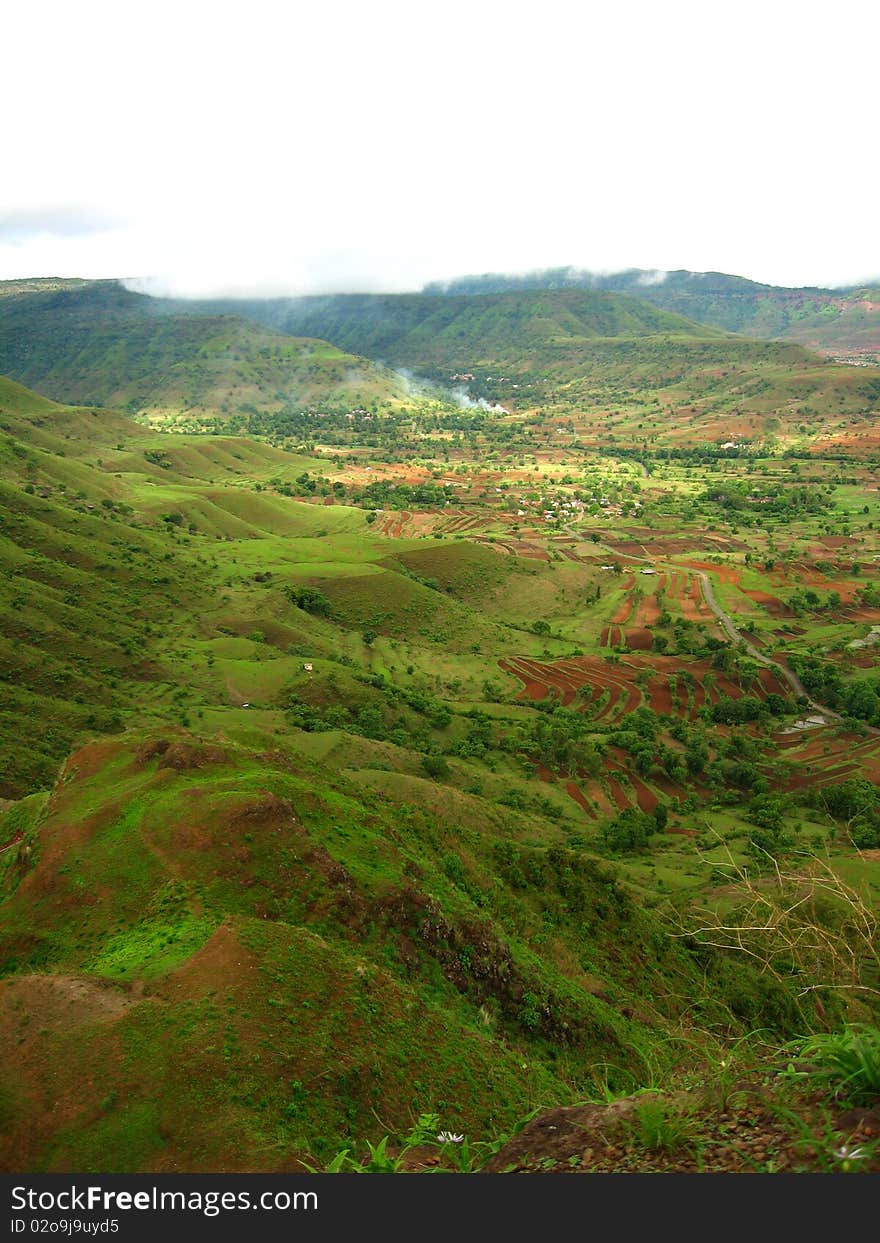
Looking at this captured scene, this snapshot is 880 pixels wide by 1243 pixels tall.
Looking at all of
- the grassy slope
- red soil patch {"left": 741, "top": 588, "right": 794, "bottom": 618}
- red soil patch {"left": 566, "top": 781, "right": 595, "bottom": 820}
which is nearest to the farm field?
the grassy slope

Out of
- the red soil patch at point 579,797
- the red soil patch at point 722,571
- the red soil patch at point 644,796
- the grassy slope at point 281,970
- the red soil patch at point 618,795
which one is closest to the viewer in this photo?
the grassy slope at point 281,970

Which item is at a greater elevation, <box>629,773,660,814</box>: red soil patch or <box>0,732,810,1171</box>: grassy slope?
<box>0,732,810,1171</box>: grassy slope

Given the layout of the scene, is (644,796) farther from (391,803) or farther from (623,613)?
(623,613)

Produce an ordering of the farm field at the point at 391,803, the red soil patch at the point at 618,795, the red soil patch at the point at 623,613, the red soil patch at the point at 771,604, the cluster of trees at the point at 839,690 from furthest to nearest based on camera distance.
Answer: the red soil patch at the point at 771,604 < the red soil patch at the point at 623,613 < the cluster of trees at the point at 839,690 < the red soil patch at the point at 618,795 < the farm field at the point at 391,803

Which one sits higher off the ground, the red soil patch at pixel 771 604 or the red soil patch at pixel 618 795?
the red soil patch at pixel 771 604

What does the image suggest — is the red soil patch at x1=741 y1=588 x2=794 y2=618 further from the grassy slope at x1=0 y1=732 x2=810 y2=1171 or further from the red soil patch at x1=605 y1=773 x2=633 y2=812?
the grassy slope at x1=0 y1=732 x2=810 y2=1171

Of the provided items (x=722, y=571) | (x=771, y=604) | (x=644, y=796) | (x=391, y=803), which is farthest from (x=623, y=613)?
(x=391, y=803)

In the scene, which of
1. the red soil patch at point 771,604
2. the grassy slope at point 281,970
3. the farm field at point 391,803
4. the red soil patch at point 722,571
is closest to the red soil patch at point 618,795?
the farm field at point 391,803

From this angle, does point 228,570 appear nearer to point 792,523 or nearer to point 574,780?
point 574,780

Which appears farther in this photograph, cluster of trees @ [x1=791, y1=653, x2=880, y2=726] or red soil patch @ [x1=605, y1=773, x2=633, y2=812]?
cluster of trees @ [x1=791, y1=653, x2=880, y2=726]

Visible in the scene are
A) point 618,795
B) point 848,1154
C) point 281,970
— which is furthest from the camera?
point 618,795

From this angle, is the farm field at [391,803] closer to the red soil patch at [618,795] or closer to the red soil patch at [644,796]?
the red soil patch at [618,795]
